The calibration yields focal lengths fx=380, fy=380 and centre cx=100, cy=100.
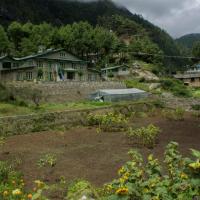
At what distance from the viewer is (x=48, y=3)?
119 m

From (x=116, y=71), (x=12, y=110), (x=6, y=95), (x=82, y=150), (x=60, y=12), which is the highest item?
(x=60, y=12)

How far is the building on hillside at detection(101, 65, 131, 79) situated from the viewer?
189 feet

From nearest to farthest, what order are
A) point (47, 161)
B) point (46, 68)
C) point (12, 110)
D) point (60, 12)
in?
point (47, 161), point (12, 110), point (46, 68), point (60, 12)

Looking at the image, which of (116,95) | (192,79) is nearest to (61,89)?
(116,95)

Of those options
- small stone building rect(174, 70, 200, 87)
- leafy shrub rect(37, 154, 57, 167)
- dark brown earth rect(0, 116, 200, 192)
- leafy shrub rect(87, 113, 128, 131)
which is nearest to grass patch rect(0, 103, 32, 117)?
dark brown earth rect(0, 116, 200, 192)

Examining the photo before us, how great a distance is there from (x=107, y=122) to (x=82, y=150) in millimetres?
8352

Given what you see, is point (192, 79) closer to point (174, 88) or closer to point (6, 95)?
point (174, 88)

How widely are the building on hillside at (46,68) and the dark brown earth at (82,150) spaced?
20.7m

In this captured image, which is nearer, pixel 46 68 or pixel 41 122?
pixel 41 122

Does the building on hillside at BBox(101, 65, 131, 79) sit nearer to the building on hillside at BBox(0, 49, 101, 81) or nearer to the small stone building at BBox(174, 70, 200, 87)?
the building on hillside at BBox(0, 49, 101, 81)

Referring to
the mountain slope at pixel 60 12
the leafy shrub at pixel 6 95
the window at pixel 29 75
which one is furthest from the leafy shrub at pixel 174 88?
the mountain slope at pixel 60 12

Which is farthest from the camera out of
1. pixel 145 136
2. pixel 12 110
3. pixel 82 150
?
pixel 12 110

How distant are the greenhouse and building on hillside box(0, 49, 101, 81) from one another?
7.77 metres

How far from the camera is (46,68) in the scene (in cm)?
4812
